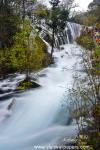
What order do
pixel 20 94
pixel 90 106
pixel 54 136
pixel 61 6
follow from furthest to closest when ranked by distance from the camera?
pixel 61 6 < pixel 20 94 < pixel 54 136 < pixel 90 106

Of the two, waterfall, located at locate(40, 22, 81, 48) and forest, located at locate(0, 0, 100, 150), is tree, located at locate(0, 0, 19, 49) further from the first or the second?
waterfall, located at locate(40, 22, 81, 48)

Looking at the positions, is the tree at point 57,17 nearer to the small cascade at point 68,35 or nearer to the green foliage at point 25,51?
the small cascade at point 68,35

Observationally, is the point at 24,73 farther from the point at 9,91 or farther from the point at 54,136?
the point at 54,136

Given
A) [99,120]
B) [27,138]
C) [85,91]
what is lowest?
[27,138]

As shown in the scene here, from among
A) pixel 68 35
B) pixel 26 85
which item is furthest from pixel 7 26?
pixel 68 35

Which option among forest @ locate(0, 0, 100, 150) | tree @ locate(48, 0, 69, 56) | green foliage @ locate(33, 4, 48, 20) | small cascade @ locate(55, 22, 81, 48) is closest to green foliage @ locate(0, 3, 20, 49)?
forest @ locate(0, 0, 100, 150)

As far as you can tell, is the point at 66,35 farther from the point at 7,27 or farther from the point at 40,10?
the point at 7,27

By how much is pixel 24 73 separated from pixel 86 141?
15.7 meters

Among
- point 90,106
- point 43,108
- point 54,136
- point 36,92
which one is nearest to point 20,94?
point 36,92

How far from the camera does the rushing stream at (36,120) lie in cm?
1567

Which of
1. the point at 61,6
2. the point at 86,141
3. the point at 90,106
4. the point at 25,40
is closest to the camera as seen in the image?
the point at 86,141

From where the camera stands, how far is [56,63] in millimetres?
34719

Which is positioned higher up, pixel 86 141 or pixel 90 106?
pixel 90 106

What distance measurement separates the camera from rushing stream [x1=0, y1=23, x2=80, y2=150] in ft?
51.4
